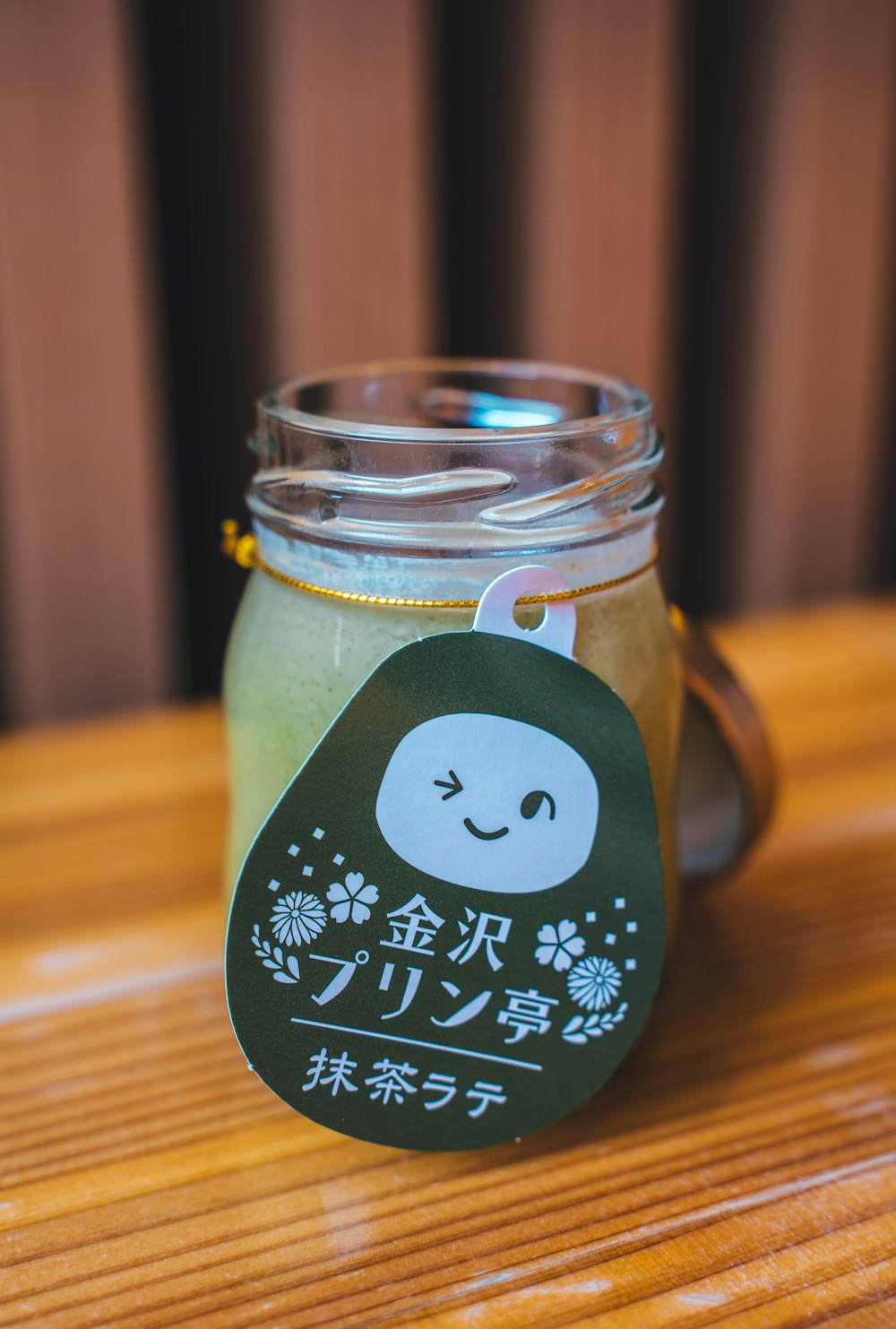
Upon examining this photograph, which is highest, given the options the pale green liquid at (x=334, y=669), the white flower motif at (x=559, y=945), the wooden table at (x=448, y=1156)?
the pale green liquid at (x=334, y=669)

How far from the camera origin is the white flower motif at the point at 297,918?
15.7 inches

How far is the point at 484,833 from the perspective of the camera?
1.30 feet

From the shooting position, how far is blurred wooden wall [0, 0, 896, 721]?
0.90 meters

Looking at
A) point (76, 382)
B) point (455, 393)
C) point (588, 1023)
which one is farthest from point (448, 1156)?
point (76, 382)

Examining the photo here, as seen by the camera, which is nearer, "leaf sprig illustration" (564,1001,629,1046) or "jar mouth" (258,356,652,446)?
"leaf sprig illustration" (564,1001,629,1046)

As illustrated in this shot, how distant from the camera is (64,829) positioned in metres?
0.67

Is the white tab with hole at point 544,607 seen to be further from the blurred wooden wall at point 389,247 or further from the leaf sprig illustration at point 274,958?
the blurred wooden wall at point 389,247

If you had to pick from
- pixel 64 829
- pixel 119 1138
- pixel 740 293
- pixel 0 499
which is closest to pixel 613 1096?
pixel 119 1138

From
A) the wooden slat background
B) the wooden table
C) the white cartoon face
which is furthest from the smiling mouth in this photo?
the wooden slat background

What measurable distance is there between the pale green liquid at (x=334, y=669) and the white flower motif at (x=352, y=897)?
0.17ft

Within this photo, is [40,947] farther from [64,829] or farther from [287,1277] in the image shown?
[287,1277]

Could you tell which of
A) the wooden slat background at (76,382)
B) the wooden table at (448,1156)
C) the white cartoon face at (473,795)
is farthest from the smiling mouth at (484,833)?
the wooden slat background at (76,382)

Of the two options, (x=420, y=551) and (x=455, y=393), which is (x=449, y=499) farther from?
(x=455, y=393)

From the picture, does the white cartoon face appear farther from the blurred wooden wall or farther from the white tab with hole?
the blurred wooden wall
